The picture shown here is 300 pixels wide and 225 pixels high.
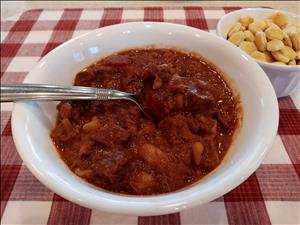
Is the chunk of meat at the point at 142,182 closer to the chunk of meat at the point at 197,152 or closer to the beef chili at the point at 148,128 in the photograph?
the beef chili at the point at 148,128

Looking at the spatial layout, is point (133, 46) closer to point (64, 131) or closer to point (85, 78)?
point (85, 78)

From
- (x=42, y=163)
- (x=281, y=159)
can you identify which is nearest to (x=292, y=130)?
(x=281, y=159)

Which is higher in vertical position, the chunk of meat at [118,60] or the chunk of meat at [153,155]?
the chunk of meat at [118,60]

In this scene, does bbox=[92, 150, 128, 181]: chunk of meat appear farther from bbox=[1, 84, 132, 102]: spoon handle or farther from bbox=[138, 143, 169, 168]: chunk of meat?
bbox=[1, 84, 132, 102]: spoon handle

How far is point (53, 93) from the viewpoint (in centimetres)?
88

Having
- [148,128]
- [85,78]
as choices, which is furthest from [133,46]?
[148,128]

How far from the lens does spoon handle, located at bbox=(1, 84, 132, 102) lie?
2.68ft

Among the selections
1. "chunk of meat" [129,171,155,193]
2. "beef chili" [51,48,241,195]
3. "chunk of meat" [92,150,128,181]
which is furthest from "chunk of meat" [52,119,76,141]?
"chunk of meat" [129,171,155,193]

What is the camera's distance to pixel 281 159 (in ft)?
3.56

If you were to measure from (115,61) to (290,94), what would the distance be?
0.72m

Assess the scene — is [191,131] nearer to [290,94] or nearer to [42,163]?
[42,163]

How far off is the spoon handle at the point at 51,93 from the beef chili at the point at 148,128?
1.5 inches

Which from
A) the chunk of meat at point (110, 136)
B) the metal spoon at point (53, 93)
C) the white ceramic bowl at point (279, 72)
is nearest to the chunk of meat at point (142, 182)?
the chunk of meat at point (110, 136)

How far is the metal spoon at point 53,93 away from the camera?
0.82 m
